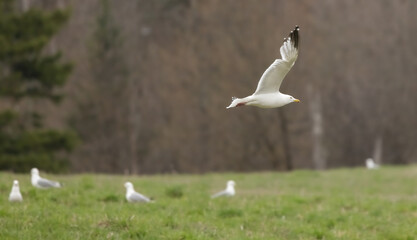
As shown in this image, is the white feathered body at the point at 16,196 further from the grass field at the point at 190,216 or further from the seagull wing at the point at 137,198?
the seagull wing at the point at 137,198

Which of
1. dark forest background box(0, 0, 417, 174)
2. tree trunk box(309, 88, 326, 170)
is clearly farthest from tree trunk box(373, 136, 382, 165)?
tree trunk box(309, 88, 326, 170)

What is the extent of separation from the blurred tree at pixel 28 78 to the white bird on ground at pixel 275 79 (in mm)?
17517

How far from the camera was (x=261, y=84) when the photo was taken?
9508 millimetres

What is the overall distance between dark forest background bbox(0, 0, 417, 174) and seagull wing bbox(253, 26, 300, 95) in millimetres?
23138

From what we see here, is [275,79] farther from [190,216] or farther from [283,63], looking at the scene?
[190,216]

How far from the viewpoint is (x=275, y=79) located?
31.0 ft

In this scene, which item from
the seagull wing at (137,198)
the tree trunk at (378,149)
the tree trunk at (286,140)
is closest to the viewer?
the seagull wing at (137,198)

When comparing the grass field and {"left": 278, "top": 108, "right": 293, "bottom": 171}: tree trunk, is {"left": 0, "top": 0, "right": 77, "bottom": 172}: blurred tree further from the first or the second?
the grass field

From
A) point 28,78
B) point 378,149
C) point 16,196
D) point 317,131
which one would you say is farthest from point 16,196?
point 378,149

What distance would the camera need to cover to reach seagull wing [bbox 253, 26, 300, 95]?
9117mm

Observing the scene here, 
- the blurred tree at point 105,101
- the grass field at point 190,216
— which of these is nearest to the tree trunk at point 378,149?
the blurred tree at point 105,101

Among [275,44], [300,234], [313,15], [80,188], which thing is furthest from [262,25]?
[300,234]

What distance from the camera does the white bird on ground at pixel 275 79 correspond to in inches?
359

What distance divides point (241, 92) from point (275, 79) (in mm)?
23776
